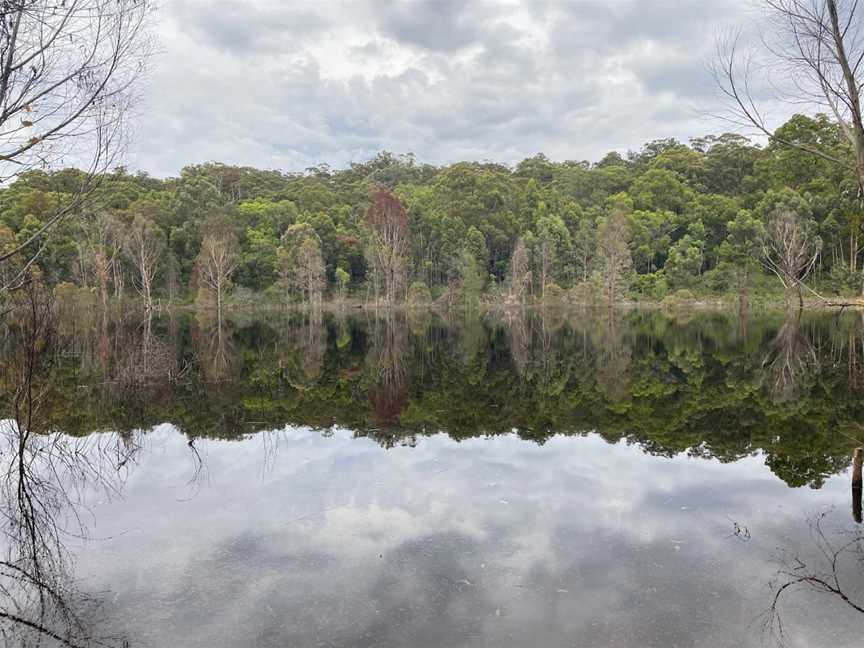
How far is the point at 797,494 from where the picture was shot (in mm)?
6930

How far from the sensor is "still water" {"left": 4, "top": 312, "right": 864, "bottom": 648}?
4297 mm

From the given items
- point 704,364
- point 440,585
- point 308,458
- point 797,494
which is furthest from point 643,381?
point 440,585

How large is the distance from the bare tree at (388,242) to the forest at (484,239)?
0.19 meters

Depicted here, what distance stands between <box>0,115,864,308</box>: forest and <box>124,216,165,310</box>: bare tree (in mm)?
200

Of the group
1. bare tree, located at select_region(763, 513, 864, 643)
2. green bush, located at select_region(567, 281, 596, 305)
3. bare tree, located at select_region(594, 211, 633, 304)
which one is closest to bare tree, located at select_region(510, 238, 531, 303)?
green bush, located at select_region(567, 281, 596, 305)

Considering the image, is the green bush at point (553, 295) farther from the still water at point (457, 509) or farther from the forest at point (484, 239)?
the still water at point (457, 509)

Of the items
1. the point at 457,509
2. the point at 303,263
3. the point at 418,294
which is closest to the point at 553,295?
the point at 418,294

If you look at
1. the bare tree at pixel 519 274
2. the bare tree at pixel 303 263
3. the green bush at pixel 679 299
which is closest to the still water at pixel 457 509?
the green bush at pixel 679 299

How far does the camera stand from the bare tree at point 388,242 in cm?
6150

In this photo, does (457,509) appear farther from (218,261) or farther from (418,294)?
(218,261)

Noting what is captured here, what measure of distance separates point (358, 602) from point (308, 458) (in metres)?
4.28

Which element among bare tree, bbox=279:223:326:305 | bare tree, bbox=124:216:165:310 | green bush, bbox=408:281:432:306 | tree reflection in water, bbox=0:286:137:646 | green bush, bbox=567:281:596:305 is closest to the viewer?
tree reflection in water, bbox=0:286:137:646

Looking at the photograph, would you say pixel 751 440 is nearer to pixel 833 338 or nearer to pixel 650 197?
pixel 833 338

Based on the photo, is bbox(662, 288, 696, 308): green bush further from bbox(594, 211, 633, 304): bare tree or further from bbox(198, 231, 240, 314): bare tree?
bbox(198, 231, 240, 314): bare tree
